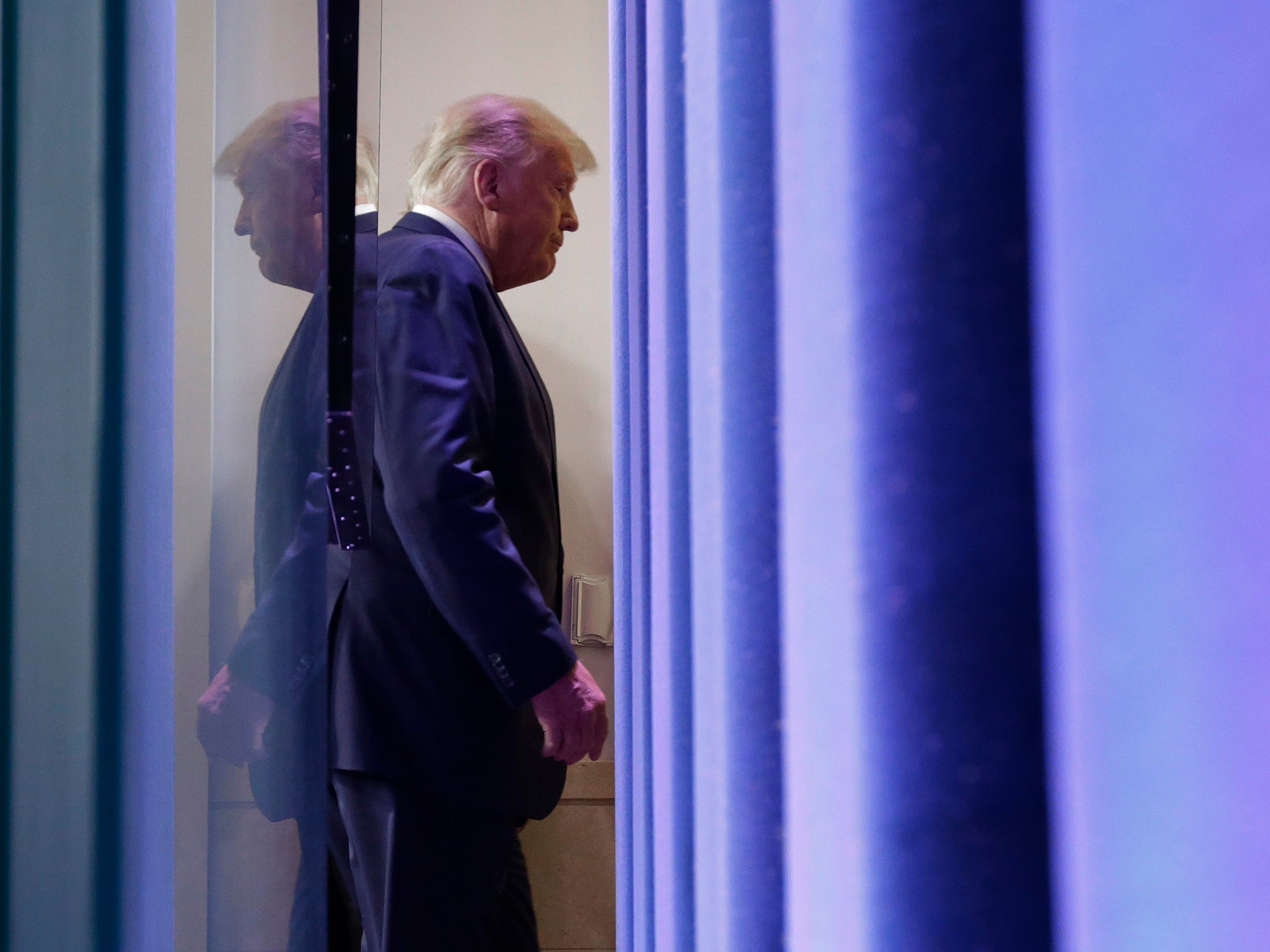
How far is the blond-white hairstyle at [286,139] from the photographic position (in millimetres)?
559

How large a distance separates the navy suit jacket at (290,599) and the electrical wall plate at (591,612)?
4.49ft

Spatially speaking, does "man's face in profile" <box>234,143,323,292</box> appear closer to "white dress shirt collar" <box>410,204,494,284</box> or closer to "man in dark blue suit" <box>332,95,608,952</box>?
"man in dark blue suit" <box>332,95,608,952</box>

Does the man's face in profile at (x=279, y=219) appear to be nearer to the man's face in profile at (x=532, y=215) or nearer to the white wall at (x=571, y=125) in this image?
the man's face in profile at (x=532, y=215)

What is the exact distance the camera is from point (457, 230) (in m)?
1.29

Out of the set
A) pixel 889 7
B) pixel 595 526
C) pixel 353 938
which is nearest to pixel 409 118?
pixel 595 526

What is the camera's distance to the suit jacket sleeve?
108cm

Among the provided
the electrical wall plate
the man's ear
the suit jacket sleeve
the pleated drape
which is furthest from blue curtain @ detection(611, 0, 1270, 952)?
the electrical wall plate

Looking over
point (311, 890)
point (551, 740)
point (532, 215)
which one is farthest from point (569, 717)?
point (532, 215)

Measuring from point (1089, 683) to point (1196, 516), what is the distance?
3 cm

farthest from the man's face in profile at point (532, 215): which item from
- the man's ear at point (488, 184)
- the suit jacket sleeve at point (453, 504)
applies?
the suit jacket sleeve at point (453, 504)

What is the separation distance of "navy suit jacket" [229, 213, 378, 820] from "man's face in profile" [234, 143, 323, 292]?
0.16 feet

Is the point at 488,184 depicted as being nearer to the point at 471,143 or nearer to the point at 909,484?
the point at 471,143

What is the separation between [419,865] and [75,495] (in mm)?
703

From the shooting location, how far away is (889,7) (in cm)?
14
